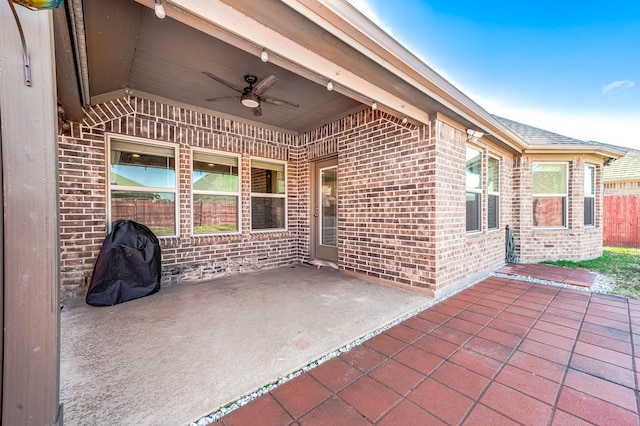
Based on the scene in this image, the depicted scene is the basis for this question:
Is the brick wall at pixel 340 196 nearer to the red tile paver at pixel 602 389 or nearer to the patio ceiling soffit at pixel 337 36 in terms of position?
the patio ceiling soffit at pixel 337 36

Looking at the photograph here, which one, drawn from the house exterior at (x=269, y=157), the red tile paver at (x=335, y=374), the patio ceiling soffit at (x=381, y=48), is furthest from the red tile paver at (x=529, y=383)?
the patio ceiling soffit at (x=381, y=48)

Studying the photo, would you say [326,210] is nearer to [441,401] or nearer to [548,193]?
[441,401]

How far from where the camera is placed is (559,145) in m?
5.52

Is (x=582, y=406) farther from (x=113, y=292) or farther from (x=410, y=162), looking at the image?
(x=113, y=292)

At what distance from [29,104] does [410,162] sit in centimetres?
370

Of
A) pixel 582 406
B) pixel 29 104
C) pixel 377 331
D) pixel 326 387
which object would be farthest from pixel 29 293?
pixel 582 406

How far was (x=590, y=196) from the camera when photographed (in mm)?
6246

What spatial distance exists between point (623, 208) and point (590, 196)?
4109 millimetres

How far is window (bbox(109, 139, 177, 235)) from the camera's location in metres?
3.68

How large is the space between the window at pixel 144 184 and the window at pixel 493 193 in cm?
582

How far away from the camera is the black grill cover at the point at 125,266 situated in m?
3.17

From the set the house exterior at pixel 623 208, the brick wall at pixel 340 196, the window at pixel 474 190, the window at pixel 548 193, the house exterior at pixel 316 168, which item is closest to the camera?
the house exterior at pixel 316 168

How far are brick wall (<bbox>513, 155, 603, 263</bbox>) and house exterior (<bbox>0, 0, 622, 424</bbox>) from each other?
33mm

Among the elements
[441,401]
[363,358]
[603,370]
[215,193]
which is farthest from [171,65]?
[603,370]
